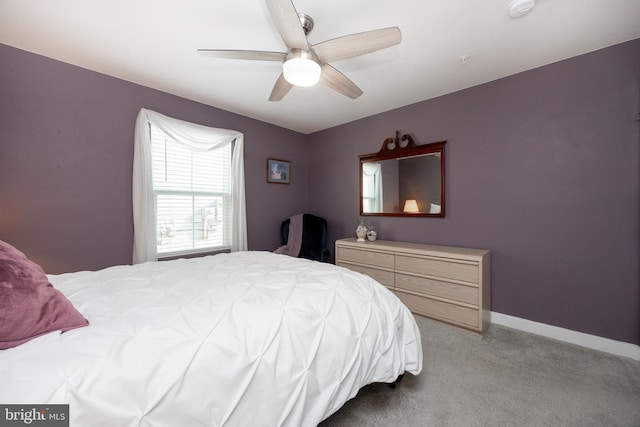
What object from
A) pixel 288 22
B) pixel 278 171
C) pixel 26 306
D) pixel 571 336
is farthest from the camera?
pixel 278 171

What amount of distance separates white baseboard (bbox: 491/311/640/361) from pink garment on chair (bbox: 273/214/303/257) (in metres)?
2.34

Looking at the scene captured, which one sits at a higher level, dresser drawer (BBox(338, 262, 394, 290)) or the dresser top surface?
the dresser top surface

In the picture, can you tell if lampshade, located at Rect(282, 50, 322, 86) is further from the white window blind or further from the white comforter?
the white window blind

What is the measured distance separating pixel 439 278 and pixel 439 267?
4.2 inches

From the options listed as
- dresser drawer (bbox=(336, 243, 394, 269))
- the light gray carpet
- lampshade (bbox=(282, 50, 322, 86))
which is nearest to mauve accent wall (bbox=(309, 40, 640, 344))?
the light gray carpet

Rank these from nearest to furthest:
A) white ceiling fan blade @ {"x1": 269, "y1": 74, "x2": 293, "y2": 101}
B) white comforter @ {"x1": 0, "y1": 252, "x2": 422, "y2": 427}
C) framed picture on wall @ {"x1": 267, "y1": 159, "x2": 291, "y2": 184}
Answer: white comforter @ {"x1": 0, "y1": 252, "x2": 422, "y2": 427} → white ceiling fan blade @ {"x1": 269, "y1": 74, "x2": 293, "y2": 101} → framed picture on wall @ {"x1": 267, "y1": 159, "x2": 291, "y2": 184}

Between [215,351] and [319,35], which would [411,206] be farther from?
[215,351]

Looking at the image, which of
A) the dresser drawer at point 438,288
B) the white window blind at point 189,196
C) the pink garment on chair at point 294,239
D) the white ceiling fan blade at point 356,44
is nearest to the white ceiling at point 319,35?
the white ceiling fan blade at point 356,44

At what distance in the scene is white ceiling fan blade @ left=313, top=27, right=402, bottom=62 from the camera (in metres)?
1.42

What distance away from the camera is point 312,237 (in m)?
3.60

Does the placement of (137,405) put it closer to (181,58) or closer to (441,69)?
(181,58)

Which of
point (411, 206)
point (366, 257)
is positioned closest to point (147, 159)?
point (366, 257)

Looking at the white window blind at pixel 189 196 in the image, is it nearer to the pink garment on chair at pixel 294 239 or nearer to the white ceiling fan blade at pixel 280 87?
the pink garment on chair at pixel 294 239

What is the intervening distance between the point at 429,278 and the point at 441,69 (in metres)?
1.98
